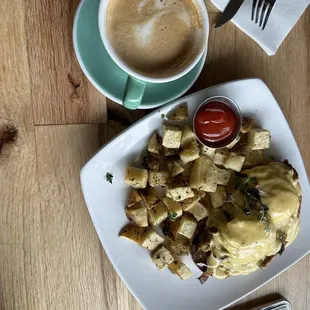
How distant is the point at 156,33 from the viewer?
3.89ft

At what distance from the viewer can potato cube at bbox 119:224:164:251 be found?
1336 mm

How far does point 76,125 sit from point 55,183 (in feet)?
0.53

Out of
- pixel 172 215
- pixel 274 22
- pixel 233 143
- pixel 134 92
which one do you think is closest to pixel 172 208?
pixel 172 215

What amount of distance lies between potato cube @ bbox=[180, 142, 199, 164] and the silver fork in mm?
388

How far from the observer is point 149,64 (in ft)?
3.94

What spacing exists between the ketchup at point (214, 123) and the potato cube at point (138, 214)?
9.3 inches

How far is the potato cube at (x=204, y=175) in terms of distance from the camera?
130cm

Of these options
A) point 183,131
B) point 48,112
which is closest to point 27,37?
point 48,112

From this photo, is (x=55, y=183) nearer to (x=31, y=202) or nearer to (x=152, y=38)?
(x=31, y=202)

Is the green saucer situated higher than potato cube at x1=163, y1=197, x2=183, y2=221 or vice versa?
the green saucer

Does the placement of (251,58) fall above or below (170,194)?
above

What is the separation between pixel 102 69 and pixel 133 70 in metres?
0.12

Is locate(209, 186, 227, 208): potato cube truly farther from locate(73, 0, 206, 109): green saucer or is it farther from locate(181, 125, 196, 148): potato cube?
locate(73, 0, 206, 109): green saucer

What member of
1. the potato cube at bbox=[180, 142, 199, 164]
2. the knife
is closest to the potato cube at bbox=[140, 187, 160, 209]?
the potato cube at bbox=[180, 142, 199, 164]
